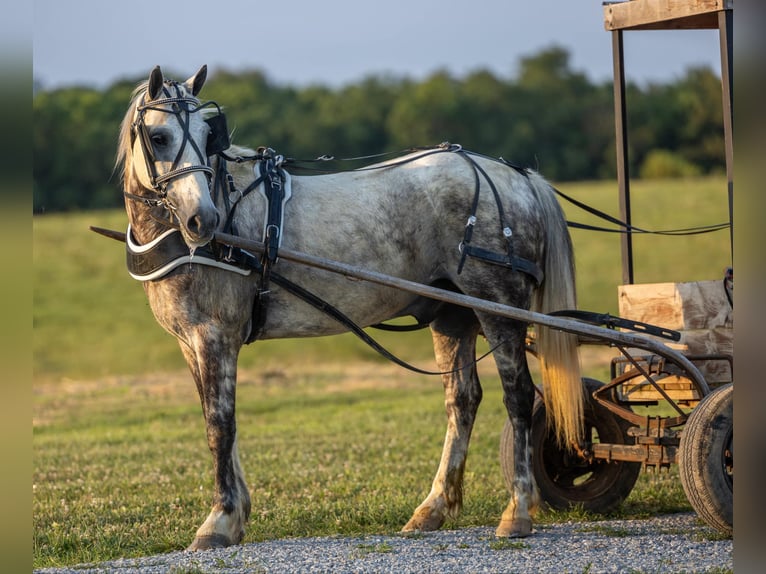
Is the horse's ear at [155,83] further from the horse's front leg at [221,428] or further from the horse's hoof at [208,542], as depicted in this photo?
the horse's hoof at [208,542]

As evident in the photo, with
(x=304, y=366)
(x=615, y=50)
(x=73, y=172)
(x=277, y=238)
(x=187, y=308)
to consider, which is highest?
(x=73, y=172)

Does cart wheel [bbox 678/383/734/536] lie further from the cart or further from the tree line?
the tree line

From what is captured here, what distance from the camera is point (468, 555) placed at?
5.90 meters

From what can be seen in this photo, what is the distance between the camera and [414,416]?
14.4m

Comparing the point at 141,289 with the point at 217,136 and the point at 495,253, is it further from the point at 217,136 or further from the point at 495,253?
the point at 217,136

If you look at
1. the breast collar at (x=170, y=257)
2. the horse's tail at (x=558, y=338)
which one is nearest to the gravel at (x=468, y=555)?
the horse's tail at (x=558, y=338)

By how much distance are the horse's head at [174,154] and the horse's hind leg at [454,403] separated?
225cm

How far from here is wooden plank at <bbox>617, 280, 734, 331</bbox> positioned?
6.95 meters

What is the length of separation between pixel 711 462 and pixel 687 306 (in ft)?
4.38

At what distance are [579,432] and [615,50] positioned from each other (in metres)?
2.99

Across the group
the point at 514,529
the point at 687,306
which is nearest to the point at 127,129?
the point at 514,529
